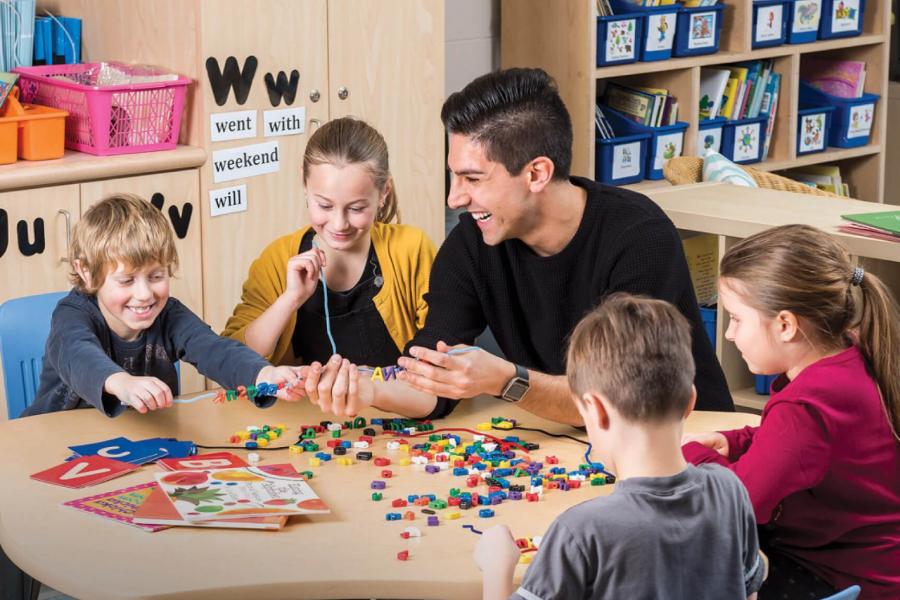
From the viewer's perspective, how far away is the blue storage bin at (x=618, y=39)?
4.40 m

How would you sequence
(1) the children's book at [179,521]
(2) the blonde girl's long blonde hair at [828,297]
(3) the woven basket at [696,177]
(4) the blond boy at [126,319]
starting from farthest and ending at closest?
(3) the woven basket at [696,177] < (4) the blond boy at [126,319] < (2) the blonde girl's long blonde hair at [828,297] < (1) the children's book at [179,521]

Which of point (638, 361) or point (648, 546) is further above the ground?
point (638, 361)

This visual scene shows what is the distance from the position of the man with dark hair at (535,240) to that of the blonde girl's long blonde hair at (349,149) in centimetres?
22

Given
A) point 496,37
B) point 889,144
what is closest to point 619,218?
point 496,37

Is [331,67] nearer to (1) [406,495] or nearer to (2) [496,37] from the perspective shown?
(2) [496,37]

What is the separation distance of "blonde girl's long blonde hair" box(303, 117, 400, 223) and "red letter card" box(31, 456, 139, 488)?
828mm

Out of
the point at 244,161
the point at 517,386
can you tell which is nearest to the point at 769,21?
the point at 244,161

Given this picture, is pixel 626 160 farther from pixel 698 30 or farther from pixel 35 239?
pixel 35 239

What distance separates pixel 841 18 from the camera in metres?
5.29

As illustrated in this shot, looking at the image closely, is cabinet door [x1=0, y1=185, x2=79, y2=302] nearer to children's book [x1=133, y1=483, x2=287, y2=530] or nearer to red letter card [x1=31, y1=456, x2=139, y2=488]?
red letter card [x1=31, y1=456, x2=139, y2=488]

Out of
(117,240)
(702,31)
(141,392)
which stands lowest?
(141,392)

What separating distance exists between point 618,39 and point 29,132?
2156 millimetres

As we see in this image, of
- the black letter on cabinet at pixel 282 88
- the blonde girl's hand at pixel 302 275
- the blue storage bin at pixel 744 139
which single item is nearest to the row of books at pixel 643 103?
the blue storage bin at pixel 744 139

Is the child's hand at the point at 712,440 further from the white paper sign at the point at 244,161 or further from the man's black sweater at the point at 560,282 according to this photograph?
the white paper sign at the point at 244,161
